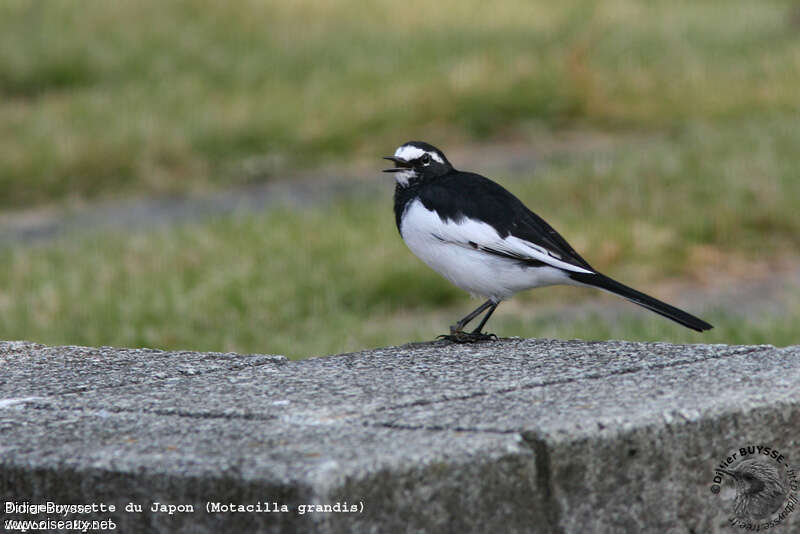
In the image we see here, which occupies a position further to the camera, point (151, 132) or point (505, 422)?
point (151, 132)

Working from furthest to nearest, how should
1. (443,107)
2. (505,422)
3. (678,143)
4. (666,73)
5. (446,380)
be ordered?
(666,73)
(443,107)
(678,143)
(446,380)
(505,422)

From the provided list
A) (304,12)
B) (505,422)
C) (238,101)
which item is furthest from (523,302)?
(304,12)

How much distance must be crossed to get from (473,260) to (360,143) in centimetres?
736

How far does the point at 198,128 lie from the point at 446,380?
8.30 m

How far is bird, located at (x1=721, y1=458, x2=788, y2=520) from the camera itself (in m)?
2.92

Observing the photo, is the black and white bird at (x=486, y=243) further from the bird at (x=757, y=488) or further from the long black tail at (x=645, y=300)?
the bird at (x=757, y=488)

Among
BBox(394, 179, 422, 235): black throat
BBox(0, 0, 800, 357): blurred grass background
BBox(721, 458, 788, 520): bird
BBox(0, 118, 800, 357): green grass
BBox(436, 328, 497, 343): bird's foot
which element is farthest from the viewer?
BBox(0, 0, 800, 357): blurred grass background

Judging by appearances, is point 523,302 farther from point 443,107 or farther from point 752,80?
point 752,80

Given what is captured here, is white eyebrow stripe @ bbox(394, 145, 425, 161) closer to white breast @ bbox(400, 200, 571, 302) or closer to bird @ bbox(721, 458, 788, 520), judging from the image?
white breast @ bbox(400, 200, 571, 302)

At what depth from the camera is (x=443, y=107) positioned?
11883mm

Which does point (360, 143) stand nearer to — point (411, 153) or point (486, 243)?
point (411, 153)

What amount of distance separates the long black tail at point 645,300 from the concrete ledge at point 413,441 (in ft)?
0.76

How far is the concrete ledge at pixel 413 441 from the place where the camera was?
2.52 metres

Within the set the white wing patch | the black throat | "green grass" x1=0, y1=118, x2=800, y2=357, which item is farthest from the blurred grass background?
the white wing patch
